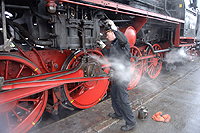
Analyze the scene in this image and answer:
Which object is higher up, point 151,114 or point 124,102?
point 124,102

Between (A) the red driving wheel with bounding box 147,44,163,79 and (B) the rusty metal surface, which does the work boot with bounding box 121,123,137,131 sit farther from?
(A) the red driving wheel with bounding box 147,44,163,79

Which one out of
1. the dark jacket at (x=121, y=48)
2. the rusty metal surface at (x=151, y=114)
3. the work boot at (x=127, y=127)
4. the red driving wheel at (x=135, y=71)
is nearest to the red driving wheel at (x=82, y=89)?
the rusty metal surface at (x=151, y=114)

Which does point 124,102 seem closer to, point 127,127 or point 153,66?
point 127,127

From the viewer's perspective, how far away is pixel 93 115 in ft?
9.27

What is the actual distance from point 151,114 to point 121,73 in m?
1.14

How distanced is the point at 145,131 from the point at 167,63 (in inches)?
172

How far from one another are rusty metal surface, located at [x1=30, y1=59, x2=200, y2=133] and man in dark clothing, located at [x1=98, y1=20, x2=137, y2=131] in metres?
0.22

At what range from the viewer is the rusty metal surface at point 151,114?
97.0 inches

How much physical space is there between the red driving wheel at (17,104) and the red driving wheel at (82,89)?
519mm

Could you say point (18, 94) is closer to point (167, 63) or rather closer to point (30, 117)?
point (30, 117)

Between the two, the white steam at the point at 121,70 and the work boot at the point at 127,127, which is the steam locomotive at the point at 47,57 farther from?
the work boot at the point at 127,127

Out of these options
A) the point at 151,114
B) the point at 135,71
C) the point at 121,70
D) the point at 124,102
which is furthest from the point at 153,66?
the point at 124,102

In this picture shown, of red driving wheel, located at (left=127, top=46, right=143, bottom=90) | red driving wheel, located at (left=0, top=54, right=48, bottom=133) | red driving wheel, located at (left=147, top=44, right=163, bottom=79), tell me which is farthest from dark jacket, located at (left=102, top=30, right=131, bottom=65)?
red driving wheel, located at (left=147, top=44, right=163, bottom=79)

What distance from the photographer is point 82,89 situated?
295cm
